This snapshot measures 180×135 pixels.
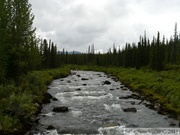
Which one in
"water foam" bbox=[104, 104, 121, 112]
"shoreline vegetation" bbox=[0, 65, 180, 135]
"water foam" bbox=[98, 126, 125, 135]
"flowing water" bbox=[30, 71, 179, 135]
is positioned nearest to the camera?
"shoreline vegetation" bbox=[0, 65, 180, 135]

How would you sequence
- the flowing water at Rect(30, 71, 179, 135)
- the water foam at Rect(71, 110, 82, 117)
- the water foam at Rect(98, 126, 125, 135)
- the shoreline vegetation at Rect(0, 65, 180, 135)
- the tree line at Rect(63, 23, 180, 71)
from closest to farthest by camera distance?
the shoreline vegetation at Rect(0, 65, 180, 135), the water foam at Rect(98, 126, 125, 135), the flowing water at Rect(30, 71, 179, 135), the water foam at Rect(71, 110, 82, 117), the tree line at Rect(63, 23, 180, 71)

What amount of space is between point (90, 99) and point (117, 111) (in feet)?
24.3

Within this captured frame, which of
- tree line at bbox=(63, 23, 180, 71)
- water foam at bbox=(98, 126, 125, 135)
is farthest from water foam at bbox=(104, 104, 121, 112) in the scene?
tree line at bbox=(63, 23, 180, 71)

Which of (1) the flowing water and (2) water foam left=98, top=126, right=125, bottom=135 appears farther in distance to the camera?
(1) the flowing water

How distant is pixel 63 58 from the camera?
5674 inches

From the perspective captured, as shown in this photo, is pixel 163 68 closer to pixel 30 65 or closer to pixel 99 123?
pixel 30 65

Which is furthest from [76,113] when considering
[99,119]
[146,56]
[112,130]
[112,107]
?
[146,56]

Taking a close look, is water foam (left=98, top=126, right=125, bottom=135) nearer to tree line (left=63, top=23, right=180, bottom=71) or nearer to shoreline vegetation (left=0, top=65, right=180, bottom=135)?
shoreline vegetation (left=0, top=65, right=180, bottom=135)

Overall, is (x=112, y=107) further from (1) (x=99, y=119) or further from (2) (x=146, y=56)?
(2) (x=146, y=56)

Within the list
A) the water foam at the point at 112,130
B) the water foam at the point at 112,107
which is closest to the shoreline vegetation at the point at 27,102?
the water foam at the point at 112,107

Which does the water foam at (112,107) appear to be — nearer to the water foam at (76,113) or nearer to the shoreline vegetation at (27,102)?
the water foam at (76,113)

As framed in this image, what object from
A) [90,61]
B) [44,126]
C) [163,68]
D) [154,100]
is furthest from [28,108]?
[90,61]

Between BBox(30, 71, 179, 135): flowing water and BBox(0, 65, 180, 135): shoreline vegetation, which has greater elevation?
BBox(0, 65, 180, 135): shoreline vegetation

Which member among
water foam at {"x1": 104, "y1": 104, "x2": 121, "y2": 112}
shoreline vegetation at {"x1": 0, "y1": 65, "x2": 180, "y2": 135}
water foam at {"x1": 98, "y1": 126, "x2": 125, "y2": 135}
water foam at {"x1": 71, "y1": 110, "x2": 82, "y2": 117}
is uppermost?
shoreline vegetation at {"x1": 0, "y1": 65, "x2": 180, "y2": 135}
